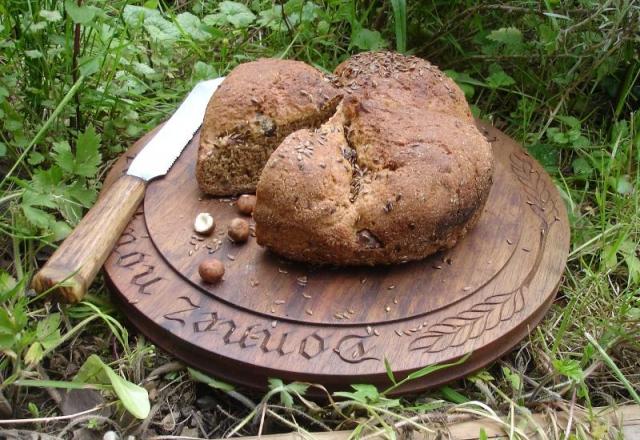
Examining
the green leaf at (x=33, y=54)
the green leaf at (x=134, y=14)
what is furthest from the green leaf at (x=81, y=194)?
the green leaf at (x=134, y=14)

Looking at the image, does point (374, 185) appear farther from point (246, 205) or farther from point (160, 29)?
point (160, 29)

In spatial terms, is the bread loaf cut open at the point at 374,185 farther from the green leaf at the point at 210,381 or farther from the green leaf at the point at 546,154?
the green leaf at the point at 546,154

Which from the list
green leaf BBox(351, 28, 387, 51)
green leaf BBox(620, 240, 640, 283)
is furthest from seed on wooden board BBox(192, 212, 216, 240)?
green leaf BBox(620, 240, 640, 283)

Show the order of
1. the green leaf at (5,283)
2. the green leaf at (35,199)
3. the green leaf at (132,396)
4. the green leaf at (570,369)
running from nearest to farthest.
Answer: the green leaf at (132,396)
the green leaf at (570,369)
the green leaf at (5,283)
the green leaf at (35,199)

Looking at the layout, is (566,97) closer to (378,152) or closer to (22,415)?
(378,152)

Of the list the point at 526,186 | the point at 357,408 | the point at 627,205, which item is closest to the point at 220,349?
the point at 357,408
